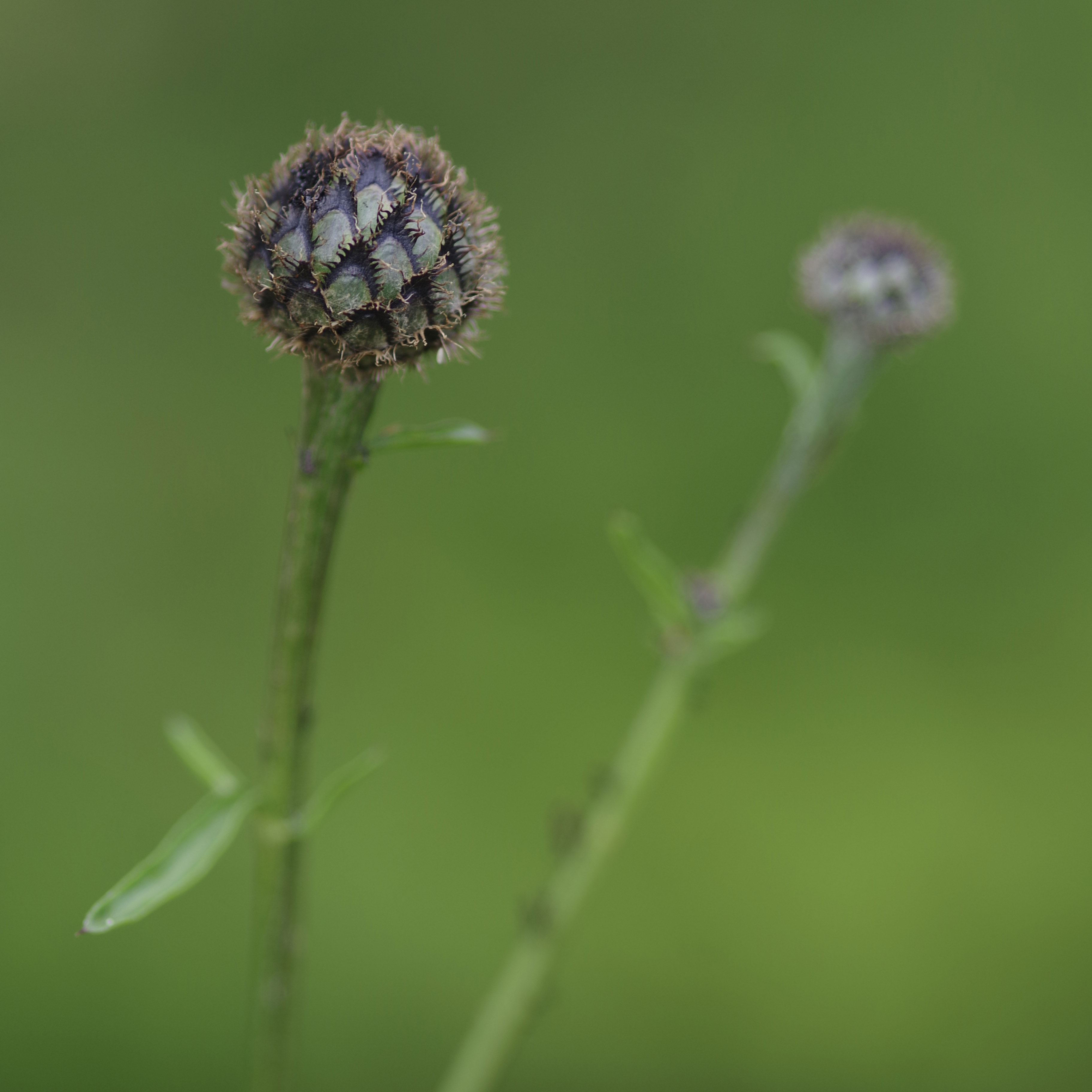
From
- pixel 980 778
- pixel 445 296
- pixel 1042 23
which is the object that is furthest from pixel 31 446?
pixel 1042 23

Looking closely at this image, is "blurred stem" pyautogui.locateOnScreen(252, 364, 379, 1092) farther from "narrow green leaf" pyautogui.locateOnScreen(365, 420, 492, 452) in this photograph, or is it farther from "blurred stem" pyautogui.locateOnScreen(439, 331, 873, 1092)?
"blurred stem" pyautogui.locateOnScreen(439, 331, 873, 1092)

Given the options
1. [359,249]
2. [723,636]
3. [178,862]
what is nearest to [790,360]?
[723,636]

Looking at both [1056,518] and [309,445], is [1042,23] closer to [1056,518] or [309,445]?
[1056,518]

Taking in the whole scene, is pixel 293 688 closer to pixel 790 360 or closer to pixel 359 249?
pixel 359 249

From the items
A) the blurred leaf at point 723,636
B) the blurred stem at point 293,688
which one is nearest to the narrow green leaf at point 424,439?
the blurred stem at point 293,688

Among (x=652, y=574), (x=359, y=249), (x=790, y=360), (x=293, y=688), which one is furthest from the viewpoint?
(x=790, y=360)

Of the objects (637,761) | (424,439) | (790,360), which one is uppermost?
(790,360)

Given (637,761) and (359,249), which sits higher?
(359,249)
